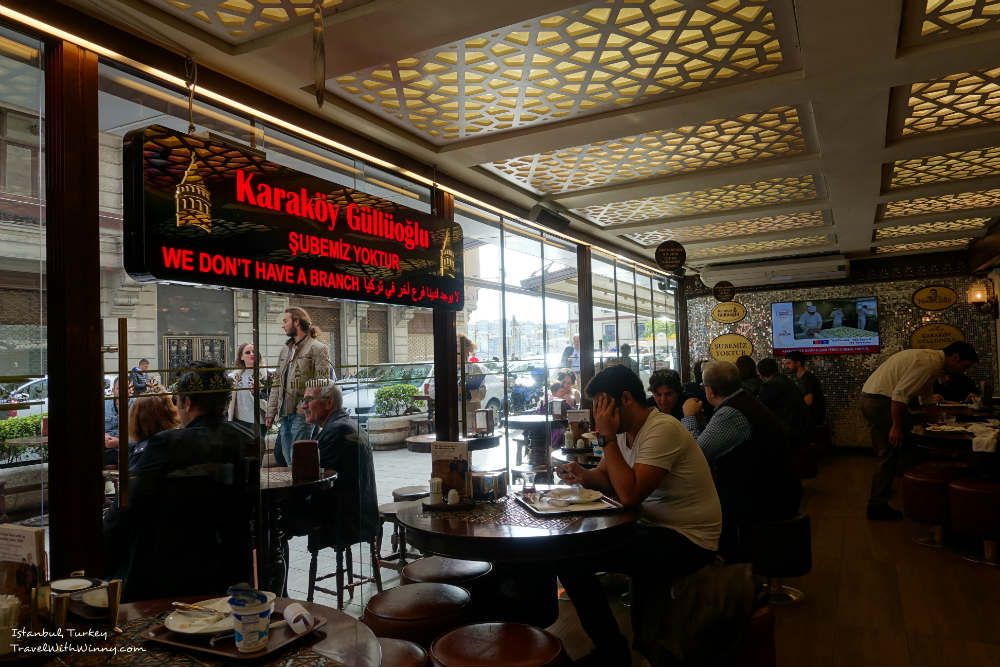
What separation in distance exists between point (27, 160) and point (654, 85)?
9.94 feet

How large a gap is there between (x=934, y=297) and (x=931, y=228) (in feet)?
8.33

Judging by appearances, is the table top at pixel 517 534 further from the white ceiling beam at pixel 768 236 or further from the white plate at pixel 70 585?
the white ceiling beam at pixel 768 236

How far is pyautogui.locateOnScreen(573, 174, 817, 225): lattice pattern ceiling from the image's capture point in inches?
227

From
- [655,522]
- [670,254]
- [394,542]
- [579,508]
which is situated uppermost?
[670,254]

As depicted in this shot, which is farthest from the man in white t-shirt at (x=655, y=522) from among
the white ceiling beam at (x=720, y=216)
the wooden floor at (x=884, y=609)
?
the white ceiling beam at (x=720, y=216)

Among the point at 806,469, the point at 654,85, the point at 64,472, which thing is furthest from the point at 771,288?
the point at 64,472

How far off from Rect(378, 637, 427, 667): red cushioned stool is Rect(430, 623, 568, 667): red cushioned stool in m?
0.08

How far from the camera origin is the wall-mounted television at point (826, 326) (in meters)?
10.6

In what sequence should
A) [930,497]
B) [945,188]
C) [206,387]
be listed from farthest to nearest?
[945,188], [930,497], [206,387]

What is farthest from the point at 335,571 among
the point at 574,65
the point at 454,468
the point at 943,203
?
the point at 943,203

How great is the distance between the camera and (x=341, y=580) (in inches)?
144

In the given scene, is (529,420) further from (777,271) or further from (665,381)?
(777,271)

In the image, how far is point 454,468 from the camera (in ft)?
10.5

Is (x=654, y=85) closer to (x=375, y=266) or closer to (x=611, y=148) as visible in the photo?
(x=611, y=148)
